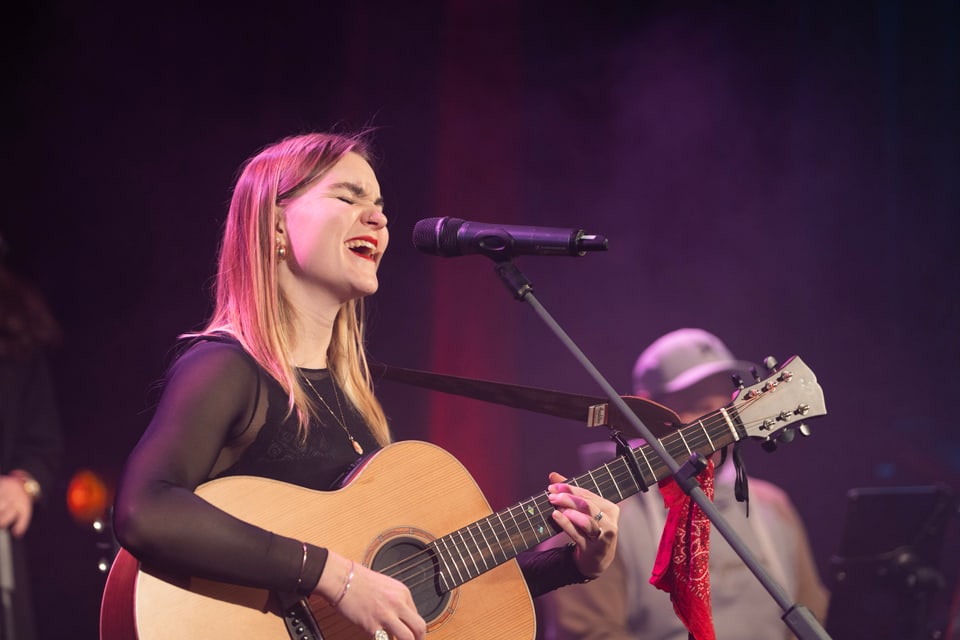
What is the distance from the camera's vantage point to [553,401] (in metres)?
2.90

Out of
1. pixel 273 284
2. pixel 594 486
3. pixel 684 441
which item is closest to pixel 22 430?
pixel 273 284

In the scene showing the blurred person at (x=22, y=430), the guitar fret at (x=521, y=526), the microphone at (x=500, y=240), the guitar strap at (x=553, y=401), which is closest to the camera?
the microphone at (x=500, y=240)

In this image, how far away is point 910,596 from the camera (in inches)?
148

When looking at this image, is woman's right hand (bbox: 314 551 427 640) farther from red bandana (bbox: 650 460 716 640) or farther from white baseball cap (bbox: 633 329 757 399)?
white baseball cap (bbox: 633 329 757 399)

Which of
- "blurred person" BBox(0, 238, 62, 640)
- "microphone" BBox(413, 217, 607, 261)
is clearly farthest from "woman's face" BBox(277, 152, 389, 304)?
"blurred person" BBox(0, 238, 62, 640)

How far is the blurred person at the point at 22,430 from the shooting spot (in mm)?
3105

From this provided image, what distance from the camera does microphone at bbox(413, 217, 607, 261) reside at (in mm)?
2254

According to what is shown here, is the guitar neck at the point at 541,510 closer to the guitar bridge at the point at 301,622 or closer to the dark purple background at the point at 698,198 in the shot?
the guitar bridge at the point at 301,622

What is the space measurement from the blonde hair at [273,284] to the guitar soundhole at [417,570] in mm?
385

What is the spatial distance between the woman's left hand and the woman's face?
805 millimetres

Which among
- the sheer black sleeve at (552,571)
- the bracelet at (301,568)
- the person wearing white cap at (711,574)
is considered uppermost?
the bracelet at (301,568)

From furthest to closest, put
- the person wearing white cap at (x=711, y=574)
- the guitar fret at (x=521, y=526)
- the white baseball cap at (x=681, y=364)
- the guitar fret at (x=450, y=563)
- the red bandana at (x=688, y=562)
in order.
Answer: the white baseball cap at (x=681, y=364)
the person wearing white cap at (x=711, y=574)
the red bandana at (x=688, y=562)
the guitar fret at (x=521, y=526)
the guitar fret at (x=450, y=563)

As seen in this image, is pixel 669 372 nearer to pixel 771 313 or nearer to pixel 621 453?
pixel 621 453

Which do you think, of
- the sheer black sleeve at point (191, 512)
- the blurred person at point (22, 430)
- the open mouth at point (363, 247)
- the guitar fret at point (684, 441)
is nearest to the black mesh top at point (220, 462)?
the sheer black sleeve at point (191, 512)
